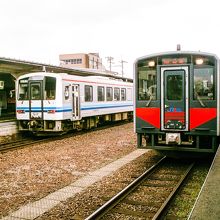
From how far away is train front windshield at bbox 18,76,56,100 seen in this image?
15.3 meters

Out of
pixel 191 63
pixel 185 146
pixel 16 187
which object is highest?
pixel 191 63

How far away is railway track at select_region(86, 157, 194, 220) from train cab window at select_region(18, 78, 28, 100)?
877cm

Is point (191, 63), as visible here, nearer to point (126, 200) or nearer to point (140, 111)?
point (140, 111)

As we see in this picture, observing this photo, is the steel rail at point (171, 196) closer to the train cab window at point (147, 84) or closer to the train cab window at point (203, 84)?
the train cab window at point (203, 84)

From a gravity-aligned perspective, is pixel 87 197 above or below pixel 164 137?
below

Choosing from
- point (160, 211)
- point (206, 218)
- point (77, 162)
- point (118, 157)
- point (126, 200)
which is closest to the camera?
point (206, 218)

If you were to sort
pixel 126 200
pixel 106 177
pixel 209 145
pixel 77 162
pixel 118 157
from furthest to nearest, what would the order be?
pixel 118 157
pixel 77 162
pixel 209 145
pixel 106 177
pixel 126 200

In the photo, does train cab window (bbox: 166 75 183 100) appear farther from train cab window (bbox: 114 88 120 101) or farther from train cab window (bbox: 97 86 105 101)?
train cab window (bbox: 114 88 120 101)

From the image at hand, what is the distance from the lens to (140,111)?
30.0ft

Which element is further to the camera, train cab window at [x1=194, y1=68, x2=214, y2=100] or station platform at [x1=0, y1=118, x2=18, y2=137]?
station platform at [x1=0, y1=118, x2=18, y2=137]

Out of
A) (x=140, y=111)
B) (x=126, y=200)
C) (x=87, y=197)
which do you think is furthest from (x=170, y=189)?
(x=140, y=111)

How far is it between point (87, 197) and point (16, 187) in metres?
1.82

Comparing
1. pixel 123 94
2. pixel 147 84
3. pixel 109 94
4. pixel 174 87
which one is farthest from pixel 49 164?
pixel 123 94

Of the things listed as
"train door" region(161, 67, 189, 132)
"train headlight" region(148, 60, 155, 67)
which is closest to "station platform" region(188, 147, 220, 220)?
"train door" region(161, 67, 189, 132)
